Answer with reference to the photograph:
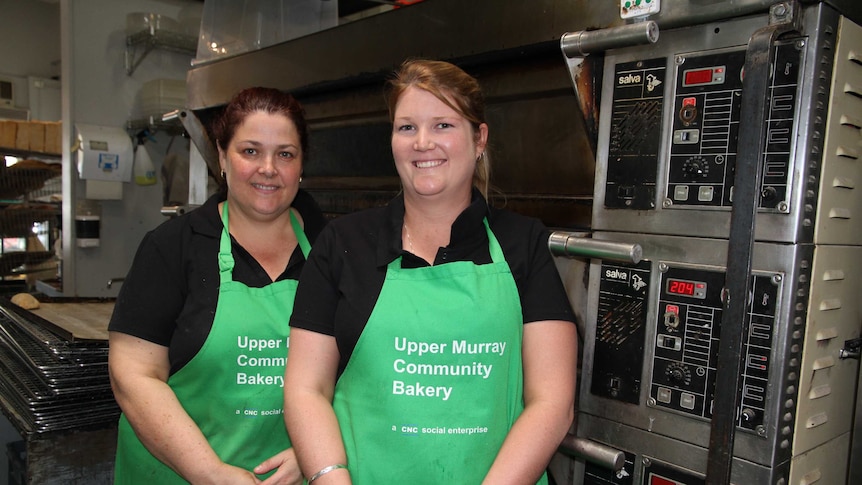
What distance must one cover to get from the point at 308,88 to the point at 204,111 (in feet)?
2.16

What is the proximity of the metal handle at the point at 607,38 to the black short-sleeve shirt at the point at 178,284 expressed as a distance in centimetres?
81

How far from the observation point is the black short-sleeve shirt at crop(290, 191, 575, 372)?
3.74 feet

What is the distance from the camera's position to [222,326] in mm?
1343

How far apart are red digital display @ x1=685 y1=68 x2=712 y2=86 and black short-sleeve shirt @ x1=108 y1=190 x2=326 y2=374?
37.4 inches

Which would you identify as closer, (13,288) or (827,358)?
(827,358)

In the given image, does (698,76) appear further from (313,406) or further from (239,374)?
(239,374)

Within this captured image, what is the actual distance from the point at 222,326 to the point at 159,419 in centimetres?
22

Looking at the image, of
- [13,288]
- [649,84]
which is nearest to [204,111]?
[13,288]

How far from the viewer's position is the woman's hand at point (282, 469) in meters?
1.31

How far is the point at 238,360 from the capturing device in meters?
1.36

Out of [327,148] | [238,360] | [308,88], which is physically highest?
[308,88]

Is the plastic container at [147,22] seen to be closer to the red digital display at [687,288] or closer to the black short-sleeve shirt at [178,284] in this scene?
the black short-sleeve shirt at [178,284]

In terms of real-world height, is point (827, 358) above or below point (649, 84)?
below

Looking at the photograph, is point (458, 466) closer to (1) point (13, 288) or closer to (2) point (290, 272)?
(2) point (290, 272)
